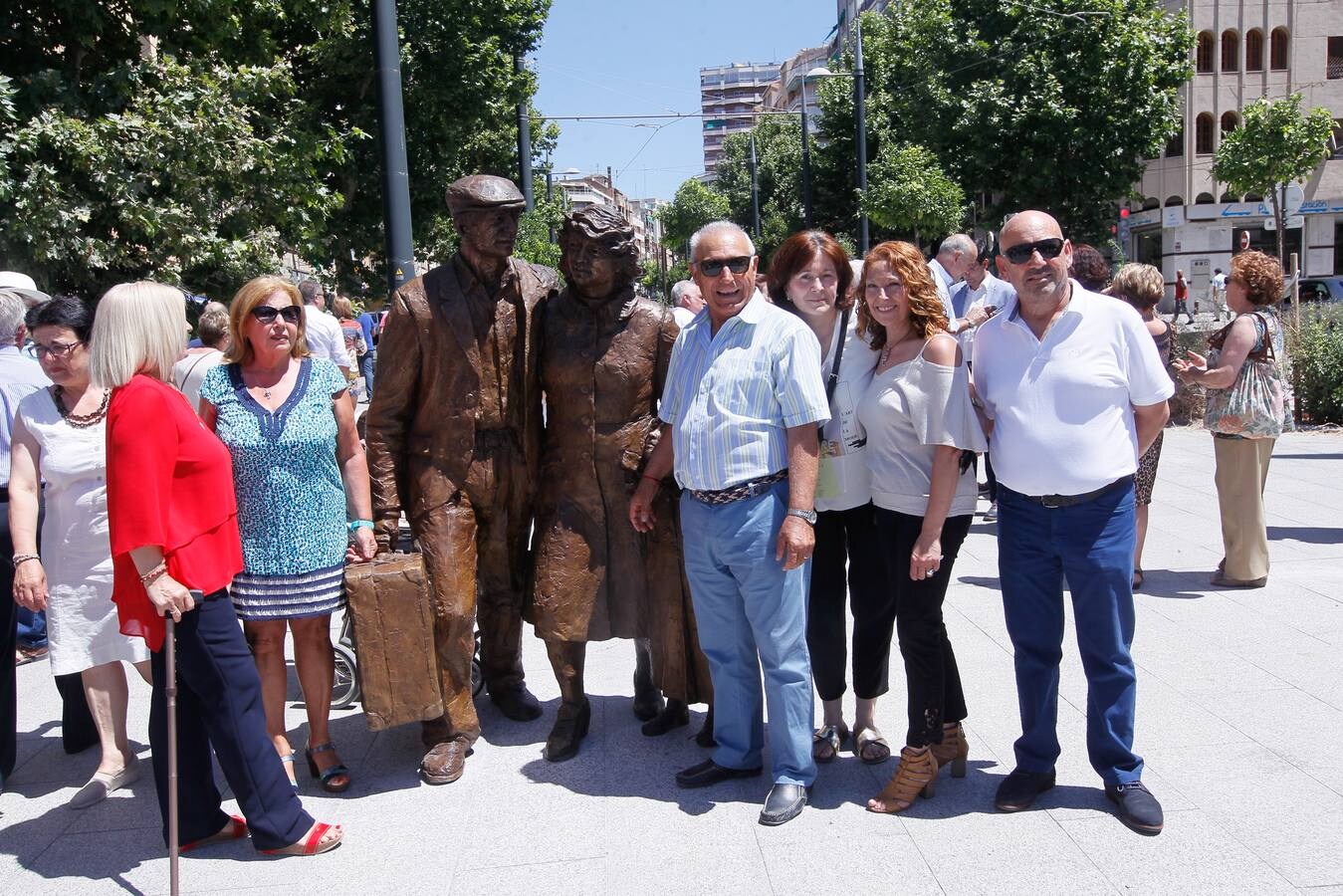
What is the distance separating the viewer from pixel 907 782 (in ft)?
11.9

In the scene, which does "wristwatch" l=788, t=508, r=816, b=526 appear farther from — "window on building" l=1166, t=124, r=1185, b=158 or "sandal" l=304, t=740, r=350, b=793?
"window on building" l=1166, t=124, r=1185, b=158

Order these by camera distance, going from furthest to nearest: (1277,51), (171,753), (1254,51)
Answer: (1277,51)
(1254,51)
(171,753)

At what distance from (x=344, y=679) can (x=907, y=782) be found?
2.54 meters

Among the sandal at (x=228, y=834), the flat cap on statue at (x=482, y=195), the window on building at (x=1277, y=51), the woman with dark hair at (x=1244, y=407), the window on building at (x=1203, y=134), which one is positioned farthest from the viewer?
the window on building at (x=1203, y=134)

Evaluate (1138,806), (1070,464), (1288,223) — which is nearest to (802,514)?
(1070,464)

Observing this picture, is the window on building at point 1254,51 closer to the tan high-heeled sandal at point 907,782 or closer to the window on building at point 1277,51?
the window on building at point 1277,51

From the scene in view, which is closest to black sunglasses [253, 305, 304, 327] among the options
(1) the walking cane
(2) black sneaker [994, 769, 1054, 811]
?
(1) the walking cane

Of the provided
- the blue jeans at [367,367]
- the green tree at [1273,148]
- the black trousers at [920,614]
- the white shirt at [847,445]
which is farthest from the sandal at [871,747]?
the green tree at [1273,148]

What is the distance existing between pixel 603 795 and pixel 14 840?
1.96 metres

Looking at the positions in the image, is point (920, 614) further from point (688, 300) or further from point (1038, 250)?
point (688, 300)

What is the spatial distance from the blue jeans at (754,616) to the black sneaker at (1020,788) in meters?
0.61

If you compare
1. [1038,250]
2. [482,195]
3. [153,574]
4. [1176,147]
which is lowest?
[153,574]

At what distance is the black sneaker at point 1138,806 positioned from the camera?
3359mm

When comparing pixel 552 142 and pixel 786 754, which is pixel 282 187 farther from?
pixel 552 142
